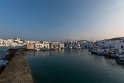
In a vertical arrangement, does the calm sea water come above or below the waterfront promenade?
below

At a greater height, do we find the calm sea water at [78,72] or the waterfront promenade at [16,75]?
the waterfront promenade at [16,75]

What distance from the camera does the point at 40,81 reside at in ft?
59.9

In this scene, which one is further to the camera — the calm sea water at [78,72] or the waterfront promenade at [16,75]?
the calm sea water at [78,72]

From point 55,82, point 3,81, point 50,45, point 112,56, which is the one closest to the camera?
point 3,81

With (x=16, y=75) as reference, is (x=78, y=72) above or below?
below

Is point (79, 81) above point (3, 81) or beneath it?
beneath

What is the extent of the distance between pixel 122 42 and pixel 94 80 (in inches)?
1776

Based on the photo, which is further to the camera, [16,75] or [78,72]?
[78,72]

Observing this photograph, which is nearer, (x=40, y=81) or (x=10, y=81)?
(x=10, y=81)

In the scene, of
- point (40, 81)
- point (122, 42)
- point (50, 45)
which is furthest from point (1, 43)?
point (40, 81)

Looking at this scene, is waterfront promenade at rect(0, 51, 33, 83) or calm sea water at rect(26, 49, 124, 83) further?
calm sea water at rect(26, 49, 124, 83)

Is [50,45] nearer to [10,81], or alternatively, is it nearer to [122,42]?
[122,42]

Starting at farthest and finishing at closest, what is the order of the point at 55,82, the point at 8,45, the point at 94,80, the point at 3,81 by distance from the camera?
the point at 8,45 < the point at 94,80 < the point at 55,82 < the point at 3,81

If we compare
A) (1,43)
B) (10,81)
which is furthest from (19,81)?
(1,43)
